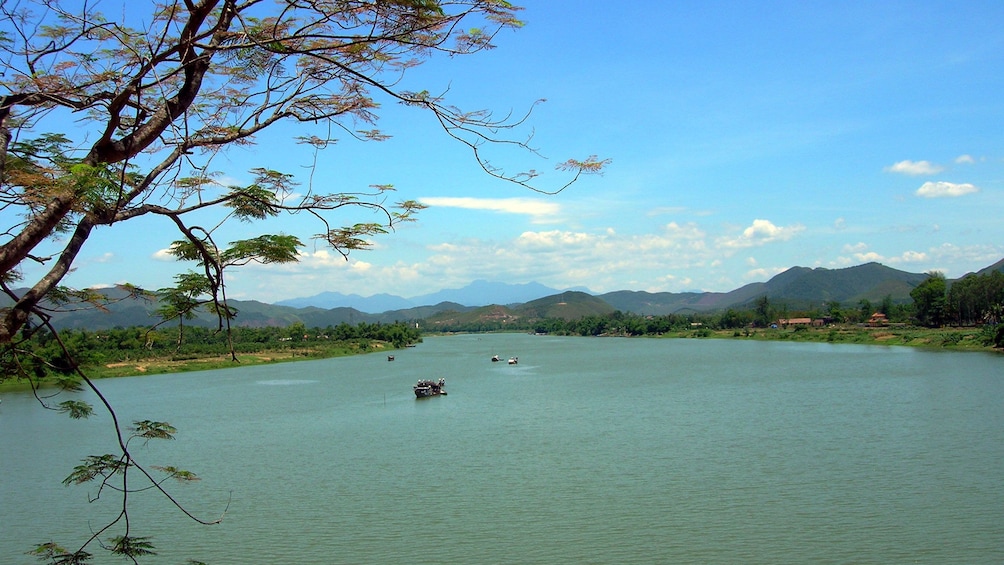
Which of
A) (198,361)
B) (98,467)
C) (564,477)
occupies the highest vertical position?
(98,467)

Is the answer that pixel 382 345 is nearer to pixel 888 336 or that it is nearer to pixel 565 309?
pixel 888 336

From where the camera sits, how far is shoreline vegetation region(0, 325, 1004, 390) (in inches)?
1779

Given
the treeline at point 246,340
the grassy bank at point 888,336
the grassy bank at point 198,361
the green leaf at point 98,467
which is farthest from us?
the grassy bank at point 888,336

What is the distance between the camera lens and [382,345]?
8300 centimetres

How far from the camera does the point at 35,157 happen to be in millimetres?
4000

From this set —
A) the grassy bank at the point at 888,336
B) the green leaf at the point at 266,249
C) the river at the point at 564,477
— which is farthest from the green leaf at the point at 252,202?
the grassy bank at the point at 888,336

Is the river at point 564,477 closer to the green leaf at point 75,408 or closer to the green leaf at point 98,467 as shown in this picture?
the green leaf at point 75,408

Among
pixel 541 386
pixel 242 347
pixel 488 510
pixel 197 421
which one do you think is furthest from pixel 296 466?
pixel 242 347

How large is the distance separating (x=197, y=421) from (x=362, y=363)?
32145 millimetres

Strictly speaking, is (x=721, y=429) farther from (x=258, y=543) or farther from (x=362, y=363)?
(x=362, y=363)

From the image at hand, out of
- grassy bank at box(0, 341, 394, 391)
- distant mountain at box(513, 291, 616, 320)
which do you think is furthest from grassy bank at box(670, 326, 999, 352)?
distant mountain at box(513, 291, 616, 320)

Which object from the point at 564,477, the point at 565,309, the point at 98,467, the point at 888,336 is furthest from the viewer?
the point at 565,309

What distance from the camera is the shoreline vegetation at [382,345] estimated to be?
45188mm

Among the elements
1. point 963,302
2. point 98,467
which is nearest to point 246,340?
point 963,302
